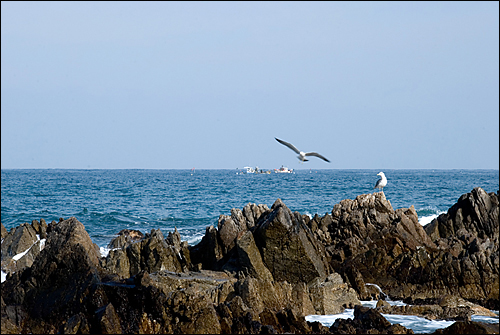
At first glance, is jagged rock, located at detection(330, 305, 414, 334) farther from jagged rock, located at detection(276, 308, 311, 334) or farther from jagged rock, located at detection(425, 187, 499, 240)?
Answer: jagged rock, located at detection(425, 187, 499, 240)

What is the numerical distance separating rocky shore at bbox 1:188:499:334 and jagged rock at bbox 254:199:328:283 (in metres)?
0.02

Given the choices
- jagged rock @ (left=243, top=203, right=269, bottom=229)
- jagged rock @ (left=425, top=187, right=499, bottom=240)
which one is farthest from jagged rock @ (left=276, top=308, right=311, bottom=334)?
jagged rock @ (left=425, top=187, right=499, bottom=240)

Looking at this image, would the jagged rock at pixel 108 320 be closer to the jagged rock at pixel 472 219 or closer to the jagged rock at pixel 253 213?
the jagged rock at pixel 253 213

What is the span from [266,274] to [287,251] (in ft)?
2.16

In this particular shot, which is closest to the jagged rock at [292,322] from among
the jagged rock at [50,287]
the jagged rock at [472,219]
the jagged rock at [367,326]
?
the jagged rock at [367,326]

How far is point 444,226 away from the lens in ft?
51.9

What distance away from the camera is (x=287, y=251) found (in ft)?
38.9

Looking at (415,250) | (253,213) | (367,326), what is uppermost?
(253,213)

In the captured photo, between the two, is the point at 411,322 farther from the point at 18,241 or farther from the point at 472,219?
the point at 18,241

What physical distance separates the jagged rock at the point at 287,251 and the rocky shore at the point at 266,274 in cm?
2

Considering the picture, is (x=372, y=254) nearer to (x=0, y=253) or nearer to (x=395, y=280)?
(x=395, y=280)

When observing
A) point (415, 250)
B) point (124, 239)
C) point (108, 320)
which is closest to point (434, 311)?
point (415, 250)

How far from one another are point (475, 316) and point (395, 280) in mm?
2400

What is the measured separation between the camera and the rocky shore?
741cm
